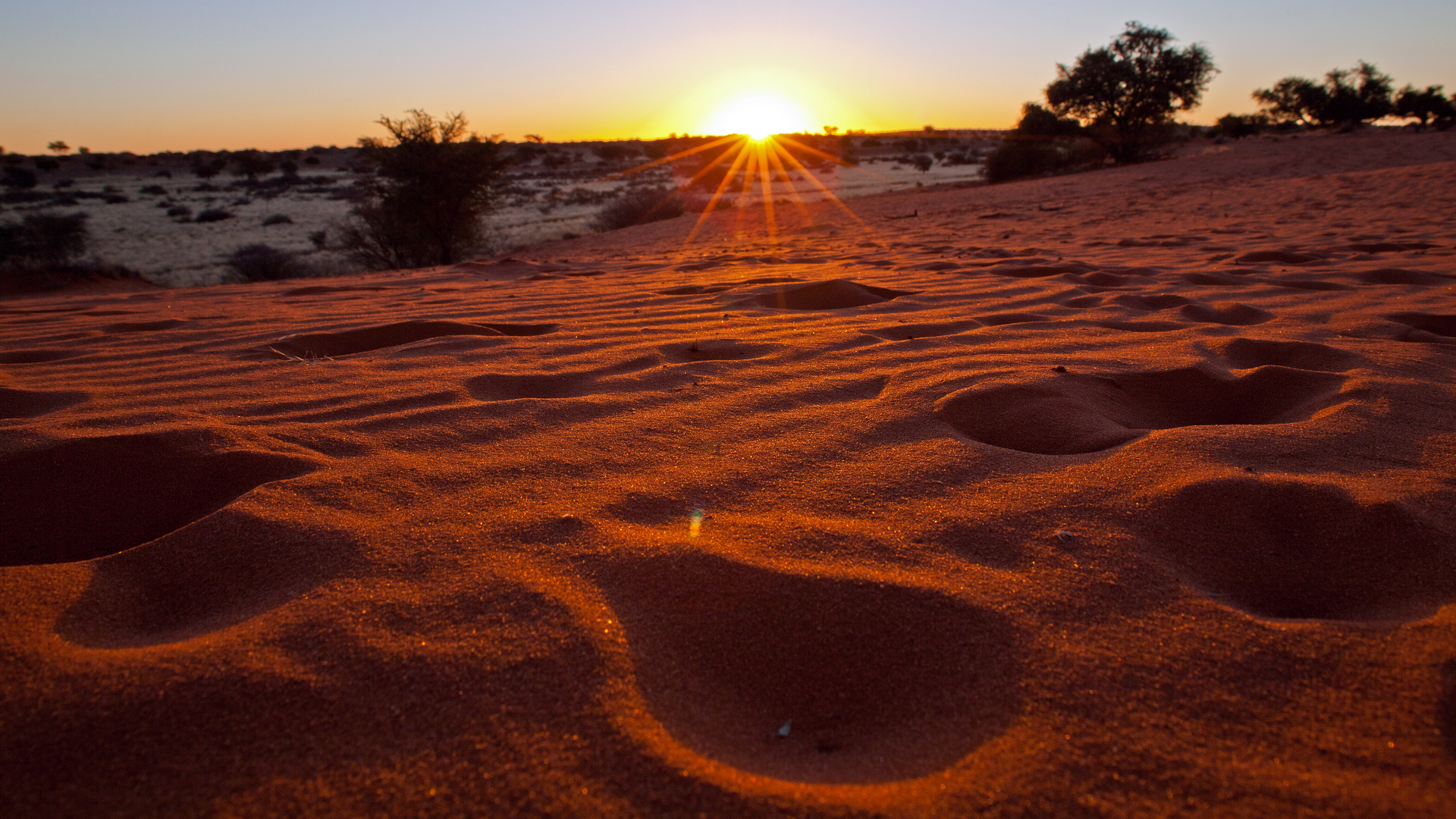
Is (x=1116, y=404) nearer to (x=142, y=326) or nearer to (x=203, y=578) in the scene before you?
(x=203, y=578)

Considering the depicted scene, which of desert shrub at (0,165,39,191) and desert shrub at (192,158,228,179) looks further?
desert shrub at (192,158,228,179)

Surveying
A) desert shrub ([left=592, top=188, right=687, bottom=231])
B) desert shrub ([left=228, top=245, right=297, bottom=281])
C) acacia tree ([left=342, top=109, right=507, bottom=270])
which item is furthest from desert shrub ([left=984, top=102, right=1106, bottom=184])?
desert shrub ([left=228, top=245, right=297, bottom=281])

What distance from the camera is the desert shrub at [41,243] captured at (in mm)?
9156

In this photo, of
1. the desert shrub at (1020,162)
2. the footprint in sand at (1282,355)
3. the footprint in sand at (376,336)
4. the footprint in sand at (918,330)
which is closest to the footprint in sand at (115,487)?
the footprint in sand at (376,336)

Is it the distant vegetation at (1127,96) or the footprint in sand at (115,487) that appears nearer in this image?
the footprint in sand at (115,487)

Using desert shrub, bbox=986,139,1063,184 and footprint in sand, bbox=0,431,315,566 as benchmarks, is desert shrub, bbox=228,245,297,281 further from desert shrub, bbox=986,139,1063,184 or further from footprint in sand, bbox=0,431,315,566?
desert shrub, bbox=986,139,1063,184

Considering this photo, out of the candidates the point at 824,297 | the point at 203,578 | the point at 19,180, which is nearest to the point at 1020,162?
the point at 824,297

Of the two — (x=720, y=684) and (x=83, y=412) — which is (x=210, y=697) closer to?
(x=720, y=684)

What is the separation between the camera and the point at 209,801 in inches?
24.9

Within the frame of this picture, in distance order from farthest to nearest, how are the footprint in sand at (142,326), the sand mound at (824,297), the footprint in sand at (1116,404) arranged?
the sand mound at (824,297)
the footprint in sand at (142,326)
the footprint in sand at (1116,404)

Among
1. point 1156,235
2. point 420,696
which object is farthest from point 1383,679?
point 1156,235

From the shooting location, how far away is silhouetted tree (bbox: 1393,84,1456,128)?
24375 mm

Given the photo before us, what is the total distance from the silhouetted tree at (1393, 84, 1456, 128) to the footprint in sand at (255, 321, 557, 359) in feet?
112

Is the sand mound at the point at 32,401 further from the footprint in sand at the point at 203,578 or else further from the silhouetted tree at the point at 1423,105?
the silhouetted tree at the point at 1423,105
